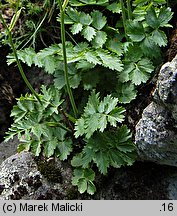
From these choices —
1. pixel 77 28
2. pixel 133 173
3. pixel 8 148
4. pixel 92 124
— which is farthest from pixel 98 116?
pixel 8 148

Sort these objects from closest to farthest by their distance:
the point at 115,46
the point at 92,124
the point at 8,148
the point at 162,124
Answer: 1. the point at 162,124
2. the point at 92,124
3. the point at 115,46
4. the point at 8,148

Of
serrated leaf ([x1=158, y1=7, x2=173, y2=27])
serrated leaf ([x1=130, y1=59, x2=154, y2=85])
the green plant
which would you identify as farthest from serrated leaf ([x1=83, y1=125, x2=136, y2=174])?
serrated leaf ([x1=158, y1=7, x2=173, y2=27])

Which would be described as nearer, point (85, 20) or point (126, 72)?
point (126, 72)

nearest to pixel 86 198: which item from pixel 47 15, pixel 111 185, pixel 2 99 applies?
pixel 111 185

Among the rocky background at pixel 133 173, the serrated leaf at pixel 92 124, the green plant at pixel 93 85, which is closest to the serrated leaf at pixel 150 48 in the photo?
the green plant at pixel 93 85

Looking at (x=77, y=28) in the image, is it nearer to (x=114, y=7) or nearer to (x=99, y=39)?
(x=99, y=39)

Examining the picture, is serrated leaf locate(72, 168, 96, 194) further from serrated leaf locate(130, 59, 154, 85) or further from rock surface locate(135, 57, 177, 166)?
serrated leaf locate(130, 59, 154, 85)

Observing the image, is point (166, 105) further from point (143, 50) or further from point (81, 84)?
point (81, 84)

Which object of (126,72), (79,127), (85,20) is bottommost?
(79,127)
